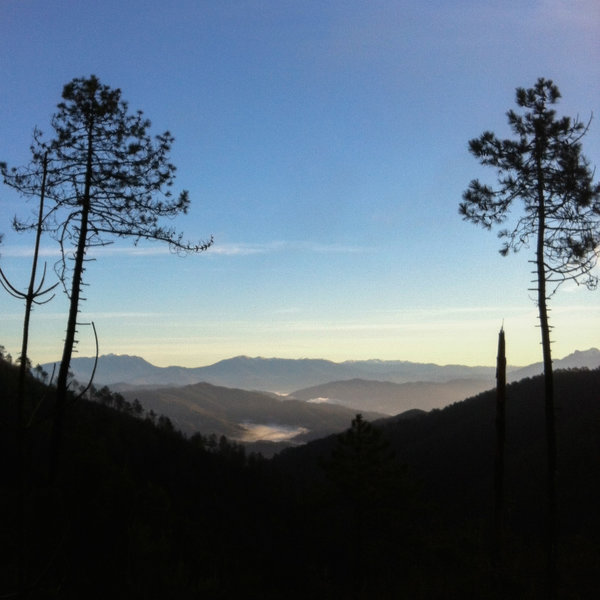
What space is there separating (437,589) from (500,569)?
6.59 ft

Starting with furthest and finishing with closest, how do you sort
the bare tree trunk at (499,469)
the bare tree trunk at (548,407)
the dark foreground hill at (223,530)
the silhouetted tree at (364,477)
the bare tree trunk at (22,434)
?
1. the silhouetted tree at (364,477)
2. the bare tree trunk at (499,469)
3. the bare tree trunk at (548,407)
4. the dark foreground hill at (223,530)
5. the bare tree trunk at (22,434)

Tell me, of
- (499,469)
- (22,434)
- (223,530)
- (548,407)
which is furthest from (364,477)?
(22,434)

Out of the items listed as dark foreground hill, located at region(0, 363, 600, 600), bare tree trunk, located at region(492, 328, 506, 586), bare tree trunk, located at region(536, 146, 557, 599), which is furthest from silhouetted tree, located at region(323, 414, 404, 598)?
bare tree trunk, located at region(536, 146, 557, 599)

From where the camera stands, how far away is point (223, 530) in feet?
92.9

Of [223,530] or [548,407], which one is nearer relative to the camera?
[548,407]

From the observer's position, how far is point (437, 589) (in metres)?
16.8

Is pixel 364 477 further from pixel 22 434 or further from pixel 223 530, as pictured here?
pixel 22 434

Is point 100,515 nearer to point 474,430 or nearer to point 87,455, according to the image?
point 87,455

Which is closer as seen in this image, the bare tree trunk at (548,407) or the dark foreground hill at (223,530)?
the dark foreground hill at (223,530)

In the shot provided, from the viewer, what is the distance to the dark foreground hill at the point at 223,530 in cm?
1131

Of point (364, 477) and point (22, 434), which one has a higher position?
point (22, 434)

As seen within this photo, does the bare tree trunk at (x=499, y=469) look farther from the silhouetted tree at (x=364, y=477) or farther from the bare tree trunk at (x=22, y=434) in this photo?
the bare tree trunk at (x=22, y=434)

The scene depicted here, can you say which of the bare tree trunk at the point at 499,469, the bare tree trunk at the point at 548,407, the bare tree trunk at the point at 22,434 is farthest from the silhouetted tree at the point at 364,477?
the bare tree trunk at the point at 22,434

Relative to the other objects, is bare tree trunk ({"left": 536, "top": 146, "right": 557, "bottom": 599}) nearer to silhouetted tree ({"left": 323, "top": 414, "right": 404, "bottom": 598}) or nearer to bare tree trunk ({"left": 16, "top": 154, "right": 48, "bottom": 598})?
silhouetted tree ({"left": 323, "top": 414, "right": 404, "bottom": 598})
